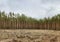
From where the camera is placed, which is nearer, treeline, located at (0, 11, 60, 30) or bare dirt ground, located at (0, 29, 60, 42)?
bare dirt ground, located at (0, 29, 60, 42)

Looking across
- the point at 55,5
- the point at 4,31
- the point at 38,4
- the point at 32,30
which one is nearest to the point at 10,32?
the point at 4,31

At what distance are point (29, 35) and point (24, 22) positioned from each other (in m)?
0.29

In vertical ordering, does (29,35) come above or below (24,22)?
below

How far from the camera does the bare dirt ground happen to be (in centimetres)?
363

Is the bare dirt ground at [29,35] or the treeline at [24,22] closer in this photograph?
the bare dirt ground at [29,35]

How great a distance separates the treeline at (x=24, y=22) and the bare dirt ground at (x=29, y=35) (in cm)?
10

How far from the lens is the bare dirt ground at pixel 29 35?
363 centimetres

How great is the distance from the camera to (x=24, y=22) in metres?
3.77

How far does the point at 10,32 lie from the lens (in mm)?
3719

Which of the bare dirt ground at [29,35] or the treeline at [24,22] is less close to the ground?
the treeline at [24,22]

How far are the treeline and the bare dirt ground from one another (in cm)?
10

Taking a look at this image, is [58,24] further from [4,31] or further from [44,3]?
[4,31]

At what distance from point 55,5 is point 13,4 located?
0.87 metres

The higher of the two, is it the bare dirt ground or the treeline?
the treeline
